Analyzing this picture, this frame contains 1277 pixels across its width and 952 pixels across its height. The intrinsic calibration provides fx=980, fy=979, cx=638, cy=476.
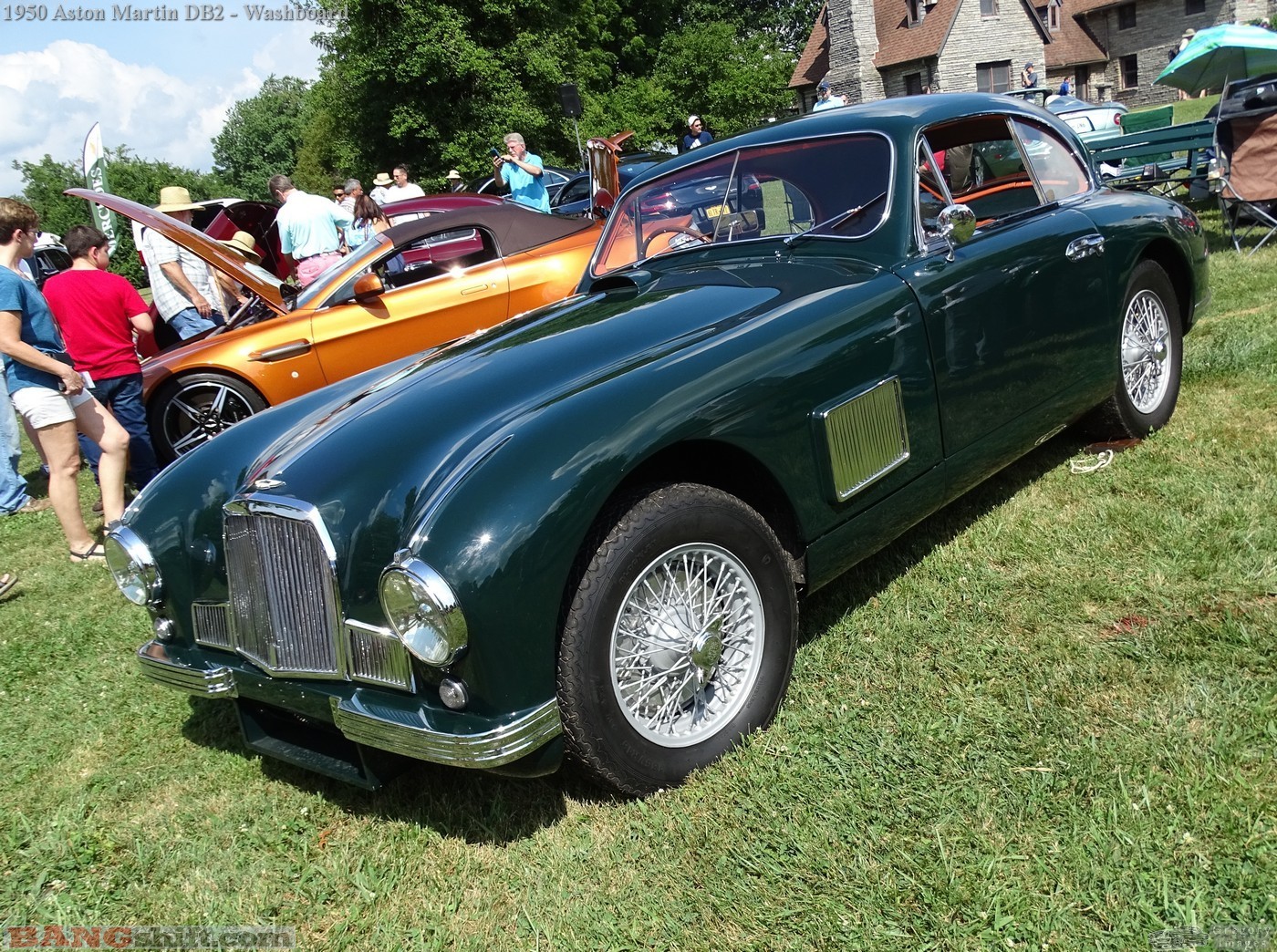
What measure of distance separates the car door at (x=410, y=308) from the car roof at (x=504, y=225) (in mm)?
64

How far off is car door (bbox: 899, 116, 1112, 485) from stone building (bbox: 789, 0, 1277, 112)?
40263 millimetres

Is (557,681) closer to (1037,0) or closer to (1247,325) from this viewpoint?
(1247,325)

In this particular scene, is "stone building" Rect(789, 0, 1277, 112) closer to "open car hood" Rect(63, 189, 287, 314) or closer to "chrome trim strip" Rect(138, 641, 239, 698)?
"open car hood" Rect(63, 189, 287, 314)

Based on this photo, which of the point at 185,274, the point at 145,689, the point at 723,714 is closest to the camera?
the point at 723,714

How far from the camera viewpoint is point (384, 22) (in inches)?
1113

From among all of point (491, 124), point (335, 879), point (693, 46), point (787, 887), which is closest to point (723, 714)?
point (787, 887)

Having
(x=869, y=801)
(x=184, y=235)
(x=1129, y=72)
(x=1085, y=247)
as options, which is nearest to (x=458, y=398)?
(x=869, y=801)

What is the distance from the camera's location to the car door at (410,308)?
6.39 metres

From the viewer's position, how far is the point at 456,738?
2.25m

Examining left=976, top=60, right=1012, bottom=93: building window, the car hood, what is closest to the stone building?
left=976, top=60, right=1012, bottom=93: building window

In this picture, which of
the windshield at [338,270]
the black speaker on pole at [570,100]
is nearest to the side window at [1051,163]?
the windshield at [338,270]

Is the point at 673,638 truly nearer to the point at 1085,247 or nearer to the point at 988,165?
the point at 1085,247

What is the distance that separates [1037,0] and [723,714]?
52.9m

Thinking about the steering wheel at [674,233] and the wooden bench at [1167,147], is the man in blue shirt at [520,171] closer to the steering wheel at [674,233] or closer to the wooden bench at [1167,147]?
the wooden bench at [1167,147]
